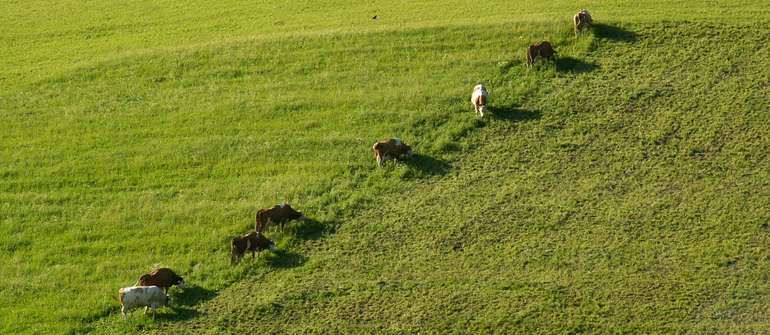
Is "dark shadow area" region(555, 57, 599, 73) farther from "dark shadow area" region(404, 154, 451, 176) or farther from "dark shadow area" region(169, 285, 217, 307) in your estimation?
"dark shadow area" region(169, 285, 217, 307)

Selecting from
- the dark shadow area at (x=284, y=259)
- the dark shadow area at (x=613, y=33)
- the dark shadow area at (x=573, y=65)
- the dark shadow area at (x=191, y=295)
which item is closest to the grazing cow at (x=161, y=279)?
the dark shadow area at (x=191, y=295)

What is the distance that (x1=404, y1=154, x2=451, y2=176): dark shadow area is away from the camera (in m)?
41.6

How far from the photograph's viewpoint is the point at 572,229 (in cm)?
3769

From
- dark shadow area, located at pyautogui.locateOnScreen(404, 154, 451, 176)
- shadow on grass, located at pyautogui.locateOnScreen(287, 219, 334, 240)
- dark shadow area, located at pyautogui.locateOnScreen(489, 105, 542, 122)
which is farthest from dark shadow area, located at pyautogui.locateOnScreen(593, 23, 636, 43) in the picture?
shadow on grass, located at pyautogui.locateOnScreen(287, 219, 334, 240)

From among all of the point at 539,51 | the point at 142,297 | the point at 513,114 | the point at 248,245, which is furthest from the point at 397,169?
the point at 142,297

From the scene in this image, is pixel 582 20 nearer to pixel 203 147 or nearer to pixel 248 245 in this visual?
pixel 203 147

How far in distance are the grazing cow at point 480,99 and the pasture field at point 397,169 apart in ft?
1.49

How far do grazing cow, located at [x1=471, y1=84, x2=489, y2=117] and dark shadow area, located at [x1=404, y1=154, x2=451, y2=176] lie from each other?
130 inches

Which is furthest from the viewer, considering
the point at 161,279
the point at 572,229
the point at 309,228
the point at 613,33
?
the point at 613,33

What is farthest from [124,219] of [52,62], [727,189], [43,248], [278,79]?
[727,189]

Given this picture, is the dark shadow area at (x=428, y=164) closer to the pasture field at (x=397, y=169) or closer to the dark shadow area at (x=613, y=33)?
the pasture field at (x=397, y=169)

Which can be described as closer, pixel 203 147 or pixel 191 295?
pixel 191 295

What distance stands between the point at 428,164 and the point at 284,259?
23.3ft

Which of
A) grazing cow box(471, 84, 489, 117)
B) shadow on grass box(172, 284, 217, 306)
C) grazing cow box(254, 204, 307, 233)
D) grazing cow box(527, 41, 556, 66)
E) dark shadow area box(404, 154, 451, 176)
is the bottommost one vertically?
shadow on grass box(172, 284, 217, 306)
